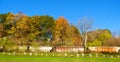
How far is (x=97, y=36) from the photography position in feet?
234

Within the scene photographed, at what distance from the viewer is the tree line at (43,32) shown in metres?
57.1

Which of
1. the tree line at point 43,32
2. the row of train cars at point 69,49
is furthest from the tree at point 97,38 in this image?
the row of train cars at point 69,49

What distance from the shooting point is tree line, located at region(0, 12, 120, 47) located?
57.1 meters

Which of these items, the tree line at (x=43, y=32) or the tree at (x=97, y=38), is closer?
the tree line at (x=43, y=32)

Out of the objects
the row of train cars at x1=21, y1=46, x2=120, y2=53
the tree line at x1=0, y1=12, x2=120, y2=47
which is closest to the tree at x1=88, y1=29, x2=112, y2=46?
the tree line at x1=0, y1=12, x2=120, y2=47

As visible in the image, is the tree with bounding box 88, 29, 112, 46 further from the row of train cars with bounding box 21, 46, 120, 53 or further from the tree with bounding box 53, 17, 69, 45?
the row of train cars with bounding box 21, 46, 120, 53

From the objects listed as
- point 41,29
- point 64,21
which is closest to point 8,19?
point 41,29

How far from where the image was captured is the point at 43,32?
6188 centimetres

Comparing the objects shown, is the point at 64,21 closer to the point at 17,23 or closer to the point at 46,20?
the point at 46,20

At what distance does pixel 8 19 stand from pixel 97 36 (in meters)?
23.3

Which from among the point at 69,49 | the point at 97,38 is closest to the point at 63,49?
the point at 69,49

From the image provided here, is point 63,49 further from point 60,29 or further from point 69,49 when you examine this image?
point 60,29

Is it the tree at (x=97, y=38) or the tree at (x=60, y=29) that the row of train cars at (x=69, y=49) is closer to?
the tree at (x=60, y=29)

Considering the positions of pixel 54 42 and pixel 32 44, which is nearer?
pixel 32 44
